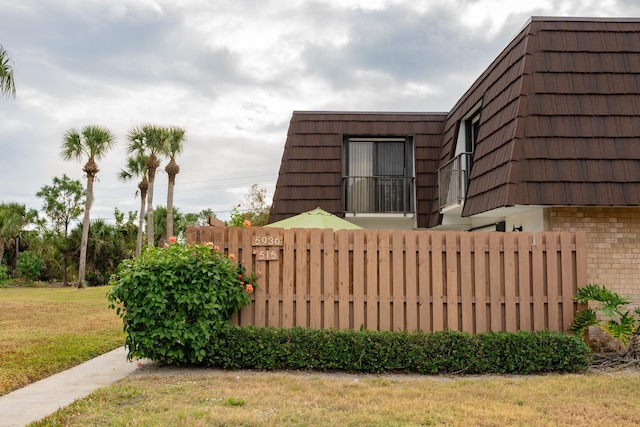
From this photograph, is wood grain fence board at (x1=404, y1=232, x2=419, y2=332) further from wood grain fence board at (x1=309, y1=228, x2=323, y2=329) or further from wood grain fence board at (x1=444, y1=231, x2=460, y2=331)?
wood grain fence board at (x1=309, y1=228, x2=323, y2=329)

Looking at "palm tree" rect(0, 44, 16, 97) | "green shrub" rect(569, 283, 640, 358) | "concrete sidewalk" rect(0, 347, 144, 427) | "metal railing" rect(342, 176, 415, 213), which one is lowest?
"concrete sidewalk" rect(0, 347, 144, 427)

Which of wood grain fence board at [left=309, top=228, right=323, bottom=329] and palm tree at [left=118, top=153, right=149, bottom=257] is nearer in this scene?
wood grain fence board at [left=309, top=228, right=323, bottom=329]

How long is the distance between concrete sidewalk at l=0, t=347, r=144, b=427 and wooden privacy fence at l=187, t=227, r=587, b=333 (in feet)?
6.26

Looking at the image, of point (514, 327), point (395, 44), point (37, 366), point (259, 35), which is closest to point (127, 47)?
point (259, 35)

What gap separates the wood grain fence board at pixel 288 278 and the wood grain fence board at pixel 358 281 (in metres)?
0.90

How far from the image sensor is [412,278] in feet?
25.7

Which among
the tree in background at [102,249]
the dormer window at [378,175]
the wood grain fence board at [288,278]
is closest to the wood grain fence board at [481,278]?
the wood grain fence board at [288,278]

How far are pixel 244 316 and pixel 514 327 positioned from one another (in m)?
3.95

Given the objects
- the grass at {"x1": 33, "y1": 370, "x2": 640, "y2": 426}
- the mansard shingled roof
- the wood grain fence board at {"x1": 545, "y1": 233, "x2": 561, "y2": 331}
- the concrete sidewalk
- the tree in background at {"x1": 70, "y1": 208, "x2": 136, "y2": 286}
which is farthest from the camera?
the tree in background at {"x1": 70, "y1": 208, "x2": 136, "y2": 286}

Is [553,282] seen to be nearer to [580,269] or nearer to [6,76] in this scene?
[580,269]

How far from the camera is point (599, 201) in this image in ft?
28.7

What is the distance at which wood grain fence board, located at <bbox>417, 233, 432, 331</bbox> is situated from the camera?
7777mm

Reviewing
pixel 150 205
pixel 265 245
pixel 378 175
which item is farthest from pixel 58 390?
pixel 150 205

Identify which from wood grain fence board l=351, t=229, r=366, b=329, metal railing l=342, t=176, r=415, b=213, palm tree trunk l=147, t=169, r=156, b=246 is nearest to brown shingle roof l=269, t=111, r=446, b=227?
metal railing l=342, t=176, r=415, b=213
